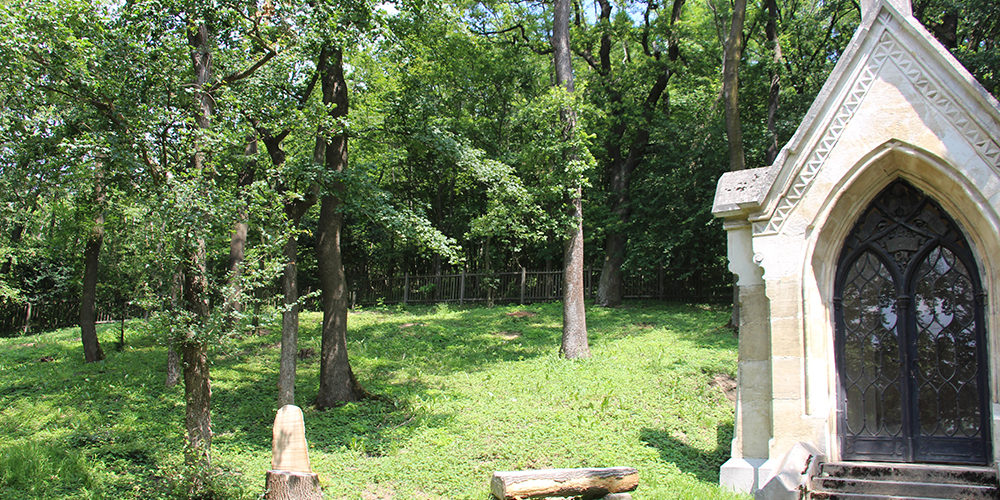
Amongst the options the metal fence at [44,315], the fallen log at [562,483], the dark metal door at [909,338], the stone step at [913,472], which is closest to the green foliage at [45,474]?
the fallen log at [562,483]

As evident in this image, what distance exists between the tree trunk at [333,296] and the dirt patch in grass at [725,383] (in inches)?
257

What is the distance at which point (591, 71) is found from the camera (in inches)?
930

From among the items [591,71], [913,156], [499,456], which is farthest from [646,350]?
[591,71]

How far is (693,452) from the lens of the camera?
8.84 metres

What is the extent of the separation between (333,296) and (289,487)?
5.13 m

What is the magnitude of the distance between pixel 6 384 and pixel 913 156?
638 inches

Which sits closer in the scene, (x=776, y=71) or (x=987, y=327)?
(x=987, y=327)

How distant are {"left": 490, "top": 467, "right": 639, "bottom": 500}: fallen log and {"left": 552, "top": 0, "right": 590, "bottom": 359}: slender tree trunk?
6643mm

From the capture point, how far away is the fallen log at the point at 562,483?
23.0 feet

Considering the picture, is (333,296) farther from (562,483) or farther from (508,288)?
(508,288)

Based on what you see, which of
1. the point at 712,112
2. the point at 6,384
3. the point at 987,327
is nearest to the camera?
the point at 987,327

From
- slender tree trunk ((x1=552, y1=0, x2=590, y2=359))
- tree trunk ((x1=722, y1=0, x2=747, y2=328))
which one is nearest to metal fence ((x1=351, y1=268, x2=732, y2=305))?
tree trunk ((x1=722, y1=0, x2=747, y2=328))

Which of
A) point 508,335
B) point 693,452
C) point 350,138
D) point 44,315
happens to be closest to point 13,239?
point 44,315

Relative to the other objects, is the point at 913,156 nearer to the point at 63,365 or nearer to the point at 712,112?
the point at 712,112
